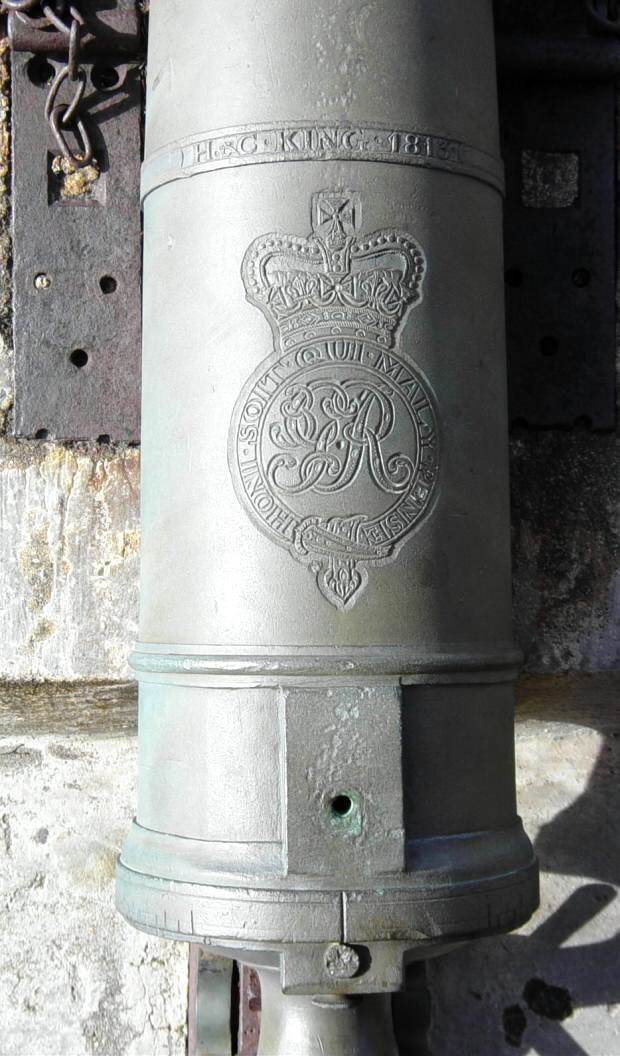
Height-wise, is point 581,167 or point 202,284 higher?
point 581,167

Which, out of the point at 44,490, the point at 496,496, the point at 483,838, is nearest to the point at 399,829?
the point at 483,838

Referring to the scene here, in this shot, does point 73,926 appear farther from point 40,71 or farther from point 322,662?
point 40,71

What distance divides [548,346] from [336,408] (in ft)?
2.15

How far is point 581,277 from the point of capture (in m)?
1.96

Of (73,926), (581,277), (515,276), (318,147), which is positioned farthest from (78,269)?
(73,926)

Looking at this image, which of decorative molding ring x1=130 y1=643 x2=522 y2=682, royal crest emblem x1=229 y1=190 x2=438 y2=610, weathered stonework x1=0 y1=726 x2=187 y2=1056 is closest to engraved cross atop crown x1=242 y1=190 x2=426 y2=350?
royal crest emblem x1=229 y1=190 x2=438 y2=610

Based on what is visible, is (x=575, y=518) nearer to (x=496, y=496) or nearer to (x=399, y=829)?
(x=496, y=496)

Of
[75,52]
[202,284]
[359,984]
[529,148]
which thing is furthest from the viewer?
[529,148]

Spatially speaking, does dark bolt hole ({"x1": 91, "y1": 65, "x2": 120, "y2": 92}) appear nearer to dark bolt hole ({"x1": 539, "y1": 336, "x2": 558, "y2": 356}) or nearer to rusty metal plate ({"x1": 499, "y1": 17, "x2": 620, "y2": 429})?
rusty metal plate ({"x1": 499, "y1": 17, "x2": 620, "y2": 429})

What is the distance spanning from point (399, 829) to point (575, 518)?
0.75m

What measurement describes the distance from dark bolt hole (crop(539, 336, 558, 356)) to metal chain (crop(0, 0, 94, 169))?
800 mm

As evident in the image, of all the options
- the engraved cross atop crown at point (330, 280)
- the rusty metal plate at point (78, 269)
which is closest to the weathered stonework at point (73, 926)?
the rusty metal plate at point (78, 269)

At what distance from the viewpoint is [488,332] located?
61.4 inches

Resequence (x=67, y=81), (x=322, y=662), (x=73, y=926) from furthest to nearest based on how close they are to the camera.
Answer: (x=73, y=926), (x=67, y=81), (x=322, y=662)
